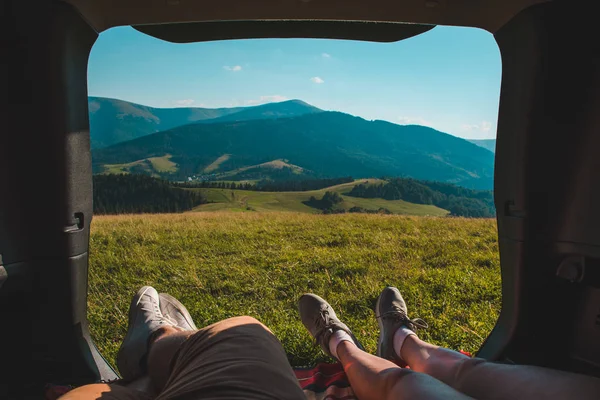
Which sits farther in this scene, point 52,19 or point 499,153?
point 499,153

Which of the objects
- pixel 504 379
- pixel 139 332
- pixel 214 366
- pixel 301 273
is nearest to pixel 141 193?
pixel 301 273

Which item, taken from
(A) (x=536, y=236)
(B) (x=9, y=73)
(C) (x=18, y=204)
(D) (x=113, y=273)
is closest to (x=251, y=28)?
(B) (x=9, y=73)

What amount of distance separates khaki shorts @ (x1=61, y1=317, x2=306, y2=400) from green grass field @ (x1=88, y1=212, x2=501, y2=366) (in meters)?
1.25

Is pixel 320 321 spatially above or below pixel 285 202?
above

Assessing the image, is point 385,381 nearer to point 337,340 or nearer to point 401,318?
point 337,340

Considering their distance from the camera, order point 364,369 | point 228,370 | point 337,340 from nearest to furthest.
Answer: point 228,370 < point 364,369 < point 337,340

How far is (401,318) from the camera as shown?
7.82ft

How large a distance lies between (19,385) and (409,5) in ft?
8.41

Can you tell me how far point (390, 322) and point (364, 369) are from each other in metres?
0.77

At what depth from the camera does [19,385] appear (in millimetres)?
1823

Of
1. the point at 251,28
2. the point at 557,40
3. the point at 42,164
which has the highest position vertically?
the point at 251,28

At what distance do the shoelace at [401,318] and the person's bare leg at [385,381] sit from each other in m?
0.45

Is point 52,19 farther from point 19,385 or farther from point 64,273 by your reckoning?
point 19,385

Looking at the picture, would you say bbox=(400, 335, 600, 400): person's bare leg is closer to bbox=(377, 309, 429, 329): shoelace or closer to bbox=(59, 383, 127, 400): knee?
bbox=(377, 309, 429, 329): shoelace
